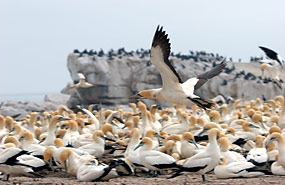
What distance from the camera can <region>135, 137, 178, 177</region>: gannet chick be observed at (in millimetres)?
7559

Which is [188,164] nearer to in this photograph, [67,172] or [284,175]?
[284,175]

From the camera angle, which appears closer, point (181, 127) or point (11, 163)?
point (11, 163)

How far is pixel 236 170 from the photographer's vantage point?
7285mm

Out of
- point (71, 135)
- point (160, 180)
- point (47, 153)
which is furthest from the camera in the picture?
point (71, 135)

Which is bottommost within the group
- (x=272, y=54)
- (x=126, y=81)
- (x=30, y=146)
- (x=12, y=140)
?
(x=30, y=146)

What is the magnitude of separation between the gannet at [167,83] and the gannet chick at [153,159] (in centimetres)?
115

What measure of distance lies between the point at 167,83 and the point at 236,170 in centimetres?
212

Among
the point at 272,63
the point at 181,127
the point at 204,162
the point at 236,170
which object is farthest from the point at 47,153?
the point at 272,63

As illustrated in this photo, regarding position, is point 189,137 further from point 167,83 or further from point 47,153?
point 47,153

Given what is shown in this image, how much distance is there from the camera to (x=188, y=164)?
716 cm

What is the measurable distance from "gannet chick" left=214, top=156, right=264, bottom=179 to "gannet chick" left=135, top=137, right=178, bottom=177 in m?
0.59

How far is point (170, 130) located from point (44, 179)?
401cm

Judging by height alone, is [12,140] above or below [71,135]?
above

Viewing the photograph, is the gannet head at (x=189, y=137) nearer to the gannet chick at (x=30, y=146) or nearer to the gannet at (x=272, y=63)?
the gannet chick at (x=30, y=146)
